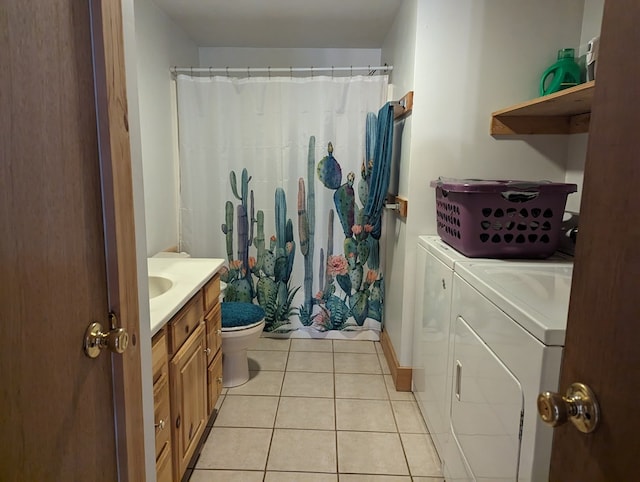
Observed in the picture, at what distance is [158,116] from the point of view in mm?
2602

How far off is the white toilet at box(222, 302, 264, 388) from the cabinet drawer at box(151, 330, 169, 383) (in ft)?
2.99

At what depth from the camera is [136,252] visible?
1.00 metres

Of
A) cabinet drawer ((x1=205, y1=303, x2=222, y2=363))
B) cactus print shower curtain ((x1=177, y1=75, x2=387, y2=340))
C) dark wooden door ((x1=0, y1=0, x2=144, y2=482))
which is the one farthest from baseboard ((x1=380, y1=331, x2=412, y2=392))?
dark wooden door ((x1=0, y1=0, x2=144, y2=482))

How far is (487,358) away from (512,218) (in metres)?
0.68

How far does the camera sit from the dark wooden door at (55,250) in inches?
23.5

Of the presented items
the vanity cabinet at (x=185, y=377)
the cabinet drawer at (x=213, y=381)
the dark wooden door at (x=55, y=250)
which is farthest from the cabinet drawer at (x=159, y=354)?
the cabinet drawer at (x=213, y=381)

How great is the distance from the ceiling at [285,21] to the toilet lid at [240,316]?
70.0 inches

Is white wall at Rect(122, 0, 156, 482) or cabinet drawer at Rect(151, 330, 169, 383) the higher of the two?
white wall at Rect(122, 0, 156, 482)

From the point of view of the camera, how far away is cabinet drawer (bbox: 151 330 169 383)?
1.32 meters

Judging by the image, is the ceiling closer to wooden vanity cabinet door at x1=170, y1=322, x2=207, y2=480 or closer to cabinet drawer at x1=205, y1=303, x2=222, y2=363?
cabinet drawer at x1=205, y1=303, x2=222, y2=363

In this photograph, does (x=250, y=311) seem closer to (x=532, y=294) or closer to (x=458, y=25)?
(x=532, y=294)

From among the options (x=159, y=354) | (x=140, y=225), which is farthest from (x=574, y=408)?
(x=159, y=354)

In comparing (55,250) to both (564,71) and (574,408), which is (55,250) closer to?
(574,408)

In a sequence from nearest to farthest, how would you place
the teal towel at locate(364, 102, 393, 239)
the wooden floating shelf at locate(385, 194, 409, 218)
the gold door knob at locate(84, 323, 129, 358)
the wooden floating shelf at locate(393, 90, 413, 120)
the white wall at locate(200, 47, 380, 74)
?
the gold door knob at locate(84, 323, 129, 358) → the wooden floating shelf at locate(393, 90, 413, 120) → the wooden floating shelf at locate(385, 194, 409, 218) → the teal towel at locate(364, 102, 393, 239) → the white wall at locate(200, 47, 380, 74)
